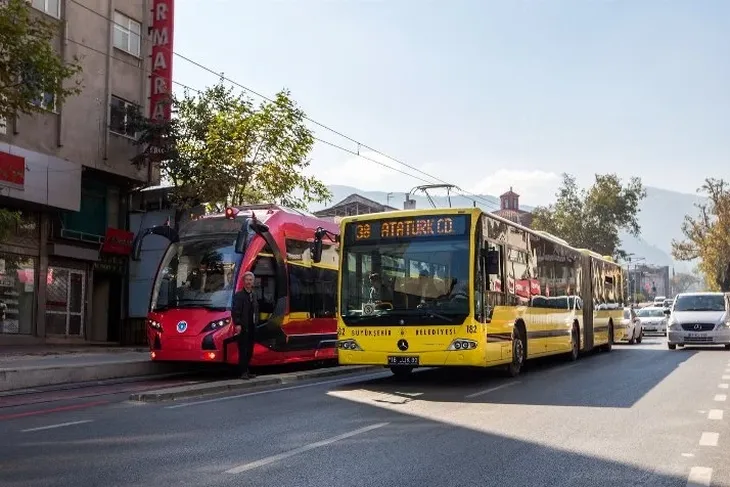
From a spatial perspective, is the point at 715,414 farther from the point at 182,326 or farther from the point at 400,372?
the point at 182,326

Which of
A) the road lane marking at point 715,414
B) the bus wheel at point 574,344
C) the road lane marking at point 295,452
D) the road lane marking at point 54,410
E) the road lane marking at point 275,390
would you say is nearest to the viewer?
the road lane marking at point 295,452

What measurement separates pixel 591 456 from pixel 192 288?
966cm

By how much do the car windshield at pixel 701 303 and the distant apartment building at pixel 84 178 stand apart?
18999 millimetres

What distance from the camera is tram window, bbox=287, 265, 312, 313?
53.6 ft

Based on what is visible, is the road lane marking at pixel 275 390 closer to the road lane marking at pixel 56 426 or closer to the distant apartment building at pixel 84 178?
the road lane marking at pixel 56 426

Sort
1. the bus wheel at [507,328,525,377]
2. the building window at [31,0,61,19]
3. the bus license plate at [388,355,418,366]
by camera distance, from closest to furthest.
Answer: the bus license plate at [388,355,418,366] < the bus wheel at [507,328,525,377] < the building window at [31,0,61,19]

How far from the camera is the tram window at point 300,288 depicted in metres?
16.3

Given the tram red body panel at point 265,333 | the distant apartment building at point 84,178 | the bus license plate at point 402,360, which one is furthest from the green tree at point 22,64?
the distant apartment building at point 84,178

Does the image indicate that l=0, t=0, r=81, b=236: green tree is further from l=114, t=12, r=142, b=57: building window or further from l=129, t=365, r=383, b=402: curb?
l=114, t=12, r=142, b=57: building window

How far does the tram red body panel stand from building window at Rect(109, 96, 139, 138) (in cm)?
1262

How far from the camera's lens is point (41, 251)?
2531cm

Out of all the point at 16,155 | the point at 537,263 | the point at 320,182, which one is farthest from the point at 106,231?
the point at 537,263

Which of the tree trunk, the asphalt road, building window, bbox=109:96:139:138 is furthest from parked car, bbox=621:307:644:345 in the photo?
the tree trunk

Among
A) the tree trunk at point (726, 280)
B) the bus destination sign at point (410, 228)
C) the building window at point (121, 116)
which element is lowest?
the bus destination sign at point (410, 228)
